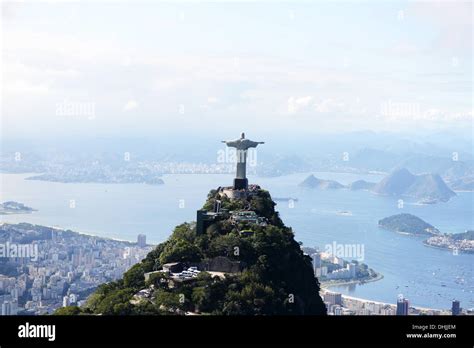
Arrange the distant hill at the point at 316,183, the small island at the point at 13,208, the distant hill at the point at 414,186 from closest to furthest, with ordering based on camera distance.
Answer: the small island at the point at 13,208
the distant hill at the point at 316,183
the distant hill at the point at 414,186

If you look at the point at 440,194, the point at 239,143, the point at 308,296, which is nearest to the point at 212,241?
Answer: the point at 308,296

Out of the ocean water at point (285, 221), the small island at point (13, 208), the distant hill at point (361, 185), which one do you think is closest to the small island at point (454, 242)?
the ocean water at point (285, 221)

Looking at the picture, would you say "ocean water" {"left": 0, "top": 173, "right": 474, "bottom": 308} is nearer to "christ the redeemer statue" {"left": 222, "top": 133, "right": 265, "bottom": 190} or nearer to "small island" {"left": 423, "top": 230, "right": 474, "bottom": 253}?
"small island" {"left": 423, "top": 230, "right": 474, "bottom": 253}

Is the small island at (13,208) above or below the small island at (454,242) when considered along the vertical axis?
above

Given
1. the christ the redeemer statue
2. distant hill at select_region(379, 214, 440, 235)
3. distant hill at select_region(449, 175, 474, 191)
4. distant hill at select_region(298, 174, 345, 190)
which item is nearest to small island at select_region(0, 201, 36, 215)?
the christ the redeemer statue

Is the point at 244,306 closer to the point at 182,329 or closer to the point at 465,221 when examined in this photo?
the point at 182,329

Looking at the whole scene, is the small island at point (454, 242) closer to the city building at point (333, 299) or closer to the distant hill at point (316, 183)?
the distant hill at point (316, 183)

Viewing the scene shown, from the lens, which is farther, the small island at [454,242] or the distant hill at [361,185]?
the distant hill at [361,185]

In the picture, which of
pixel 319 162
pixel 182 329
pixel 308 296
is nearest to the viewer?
pixel 182 329
